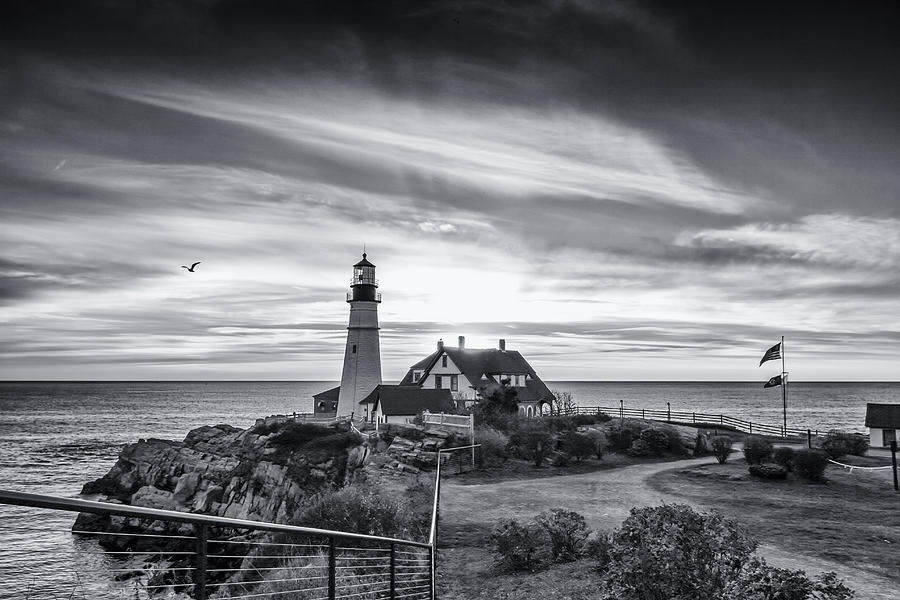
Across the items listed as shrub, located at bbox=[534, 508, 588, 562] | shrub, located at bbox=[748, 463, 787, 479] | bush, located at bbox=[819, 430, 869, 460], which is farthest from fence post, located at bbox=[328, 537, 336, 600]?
bush, located at bbox=[819, 430, 869, 460]

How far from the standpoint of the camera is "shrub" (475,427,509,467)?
29125 mm

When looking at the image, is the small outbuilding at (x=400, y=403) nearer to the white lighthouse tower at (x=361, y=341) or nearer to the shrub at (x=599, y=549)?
the white lighthouse tower at (x=361, y=341)

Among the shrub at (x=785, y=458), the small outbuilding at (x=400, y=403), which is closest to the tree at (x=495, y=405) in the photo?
the small outbuilding at (x=400, y=403)

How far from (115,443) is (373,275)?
41146mm

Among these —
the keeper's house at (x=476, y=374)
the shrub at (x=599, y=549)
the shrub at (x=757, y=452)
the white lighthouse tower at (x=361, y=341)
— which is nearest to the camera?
the shrub at (x=599, y=549)

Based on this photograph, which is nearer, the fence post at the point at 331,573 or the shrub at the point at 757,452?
the fence post at the point at 331,573

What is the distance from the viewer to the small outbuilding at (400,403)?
143 ft

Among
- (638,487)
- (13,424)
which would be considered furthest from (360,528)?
(13,424)

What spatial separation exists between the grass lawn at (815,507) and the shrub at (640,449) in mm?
4837

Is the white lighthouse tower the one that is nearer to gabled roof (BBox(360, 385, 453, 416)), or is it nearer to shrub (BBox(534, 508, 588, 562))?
gabled roof (BBox(360, 385, 453, 416))

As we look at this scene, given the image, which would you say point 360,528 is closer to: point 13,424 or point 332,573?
point 332,573

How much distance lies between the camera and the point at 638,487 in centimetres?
2333

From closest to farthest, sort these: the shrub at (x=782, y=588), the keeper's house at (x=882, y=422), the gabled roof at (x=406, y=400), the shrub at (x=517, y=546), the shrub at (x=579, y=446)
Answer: the shrub at (x=782, y=588) → the shrub at (x=517, y=546) → the shrub at (x=579, y=446) → the keeper's house at (x=882, y=422) → the gabled roof at (x=406, y=400)

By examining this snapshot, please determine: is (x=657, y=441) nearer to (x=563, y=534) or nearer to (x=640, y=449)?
(x=640, y=449)
